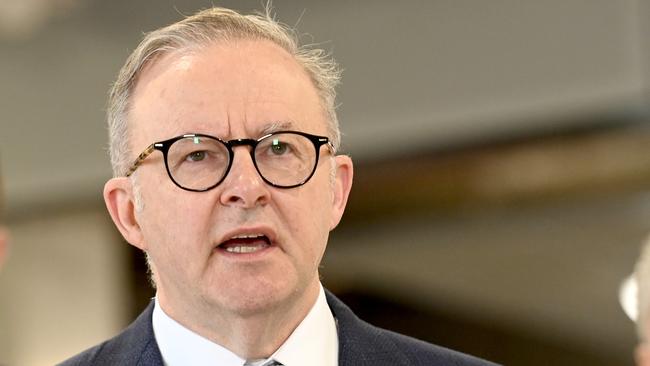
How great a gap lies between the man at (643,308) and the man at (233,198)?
47 cm

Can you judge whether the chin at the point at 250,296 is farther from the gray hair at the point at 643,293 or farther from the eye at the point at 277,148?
the gray hair at the point at 643,293

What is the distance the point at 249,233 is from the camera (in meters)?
2.08

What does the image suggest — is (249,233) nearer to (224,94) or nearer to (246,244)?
(246,244)

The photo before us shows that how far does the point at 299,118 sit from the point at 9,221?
5613 mm

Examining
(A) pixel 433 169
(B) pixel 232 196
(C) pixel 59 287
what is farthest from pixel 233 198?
(C) pixel 59 287

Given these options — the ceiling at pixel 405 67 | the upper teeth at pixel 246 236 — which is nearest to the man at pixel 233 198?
the upper teeth at pixel 246 236

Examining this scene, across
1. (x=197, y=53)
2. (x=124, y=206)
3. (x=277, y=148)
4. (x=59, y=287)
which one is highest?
(x=197, y=53)

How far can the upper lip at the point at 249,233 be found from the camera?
6.81 ft

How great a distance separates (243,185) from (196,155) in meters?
0.11

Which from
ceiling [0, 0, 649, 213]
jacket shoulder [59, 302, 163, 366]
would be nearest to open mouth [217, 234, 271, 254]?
jacket shoulder [59, 302, 163, 366]

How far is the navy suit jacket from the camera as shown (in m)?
2.24

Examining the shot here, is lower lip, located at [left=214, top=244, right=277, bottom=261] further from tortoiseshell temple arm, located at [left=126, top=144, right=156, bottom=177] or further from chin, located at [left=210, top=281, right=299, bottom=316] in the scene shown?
tortoiseshell temple arm, located at [left=126, top=144, right=156, bottom=177]

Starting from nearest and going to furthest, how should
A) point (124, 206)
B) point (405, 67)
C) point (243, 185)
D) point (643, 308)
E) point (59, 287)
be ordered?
point (643, 308) < point (243, 185) < point (124, 206) < point (405, 67) < point (59, 287)

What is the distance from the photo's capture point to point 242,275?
2.08 meters
